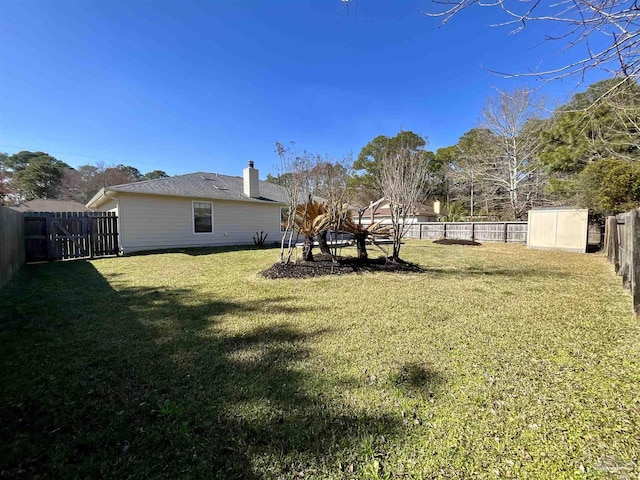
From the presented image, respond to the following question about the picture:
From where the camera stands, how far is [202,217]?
1295 centimetres

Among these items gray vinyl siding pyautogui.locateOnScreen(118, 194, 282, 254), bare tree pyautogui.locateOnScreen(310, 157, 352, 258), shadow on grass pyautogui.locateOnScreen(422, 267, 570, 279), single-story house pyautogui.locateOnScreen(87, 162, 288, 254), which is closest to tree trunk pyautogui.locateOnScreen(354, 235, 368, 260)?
bare tree pyautogui.locateOnScreen(310, 157, 352, 258)

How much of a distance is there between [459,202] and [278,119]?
719 inches

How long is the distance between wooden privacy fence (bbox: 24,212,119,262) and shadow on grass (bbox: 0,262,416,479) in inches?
305

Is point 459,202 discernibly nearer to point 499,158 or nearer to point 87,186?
point 499,158

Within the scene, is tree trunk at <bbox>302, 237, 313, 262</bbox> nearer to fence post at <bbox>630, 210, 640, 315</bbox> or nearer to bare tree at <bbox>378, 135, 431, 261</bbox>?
bare tree at <bbox>378, 135, 431, 261</bbox>

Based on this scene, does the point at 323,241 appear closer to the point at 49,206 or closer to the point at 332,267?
the point at 332,267

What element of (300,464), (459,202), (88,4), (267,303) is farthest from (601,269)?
(459,202)

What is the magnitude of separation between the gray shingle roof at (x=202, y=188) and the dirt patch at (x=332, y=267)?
373 centimetres

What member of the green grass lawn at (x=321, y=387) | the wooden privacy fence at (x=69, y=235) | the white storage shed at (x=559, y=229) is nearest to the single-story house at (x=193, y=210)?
the wooden privacy fence at (x=69, y=235)

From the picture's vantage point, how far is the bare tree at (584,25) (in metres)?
2.00

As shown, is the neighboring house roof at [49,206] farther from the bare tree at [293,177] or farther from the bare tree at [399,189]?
the bare tree at [399,189]

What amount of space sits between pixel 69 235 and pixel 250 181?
300 inches

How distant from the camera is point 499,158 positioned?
20516 millimetres

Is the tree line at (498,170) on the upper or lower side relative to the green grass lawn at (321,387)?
upper
